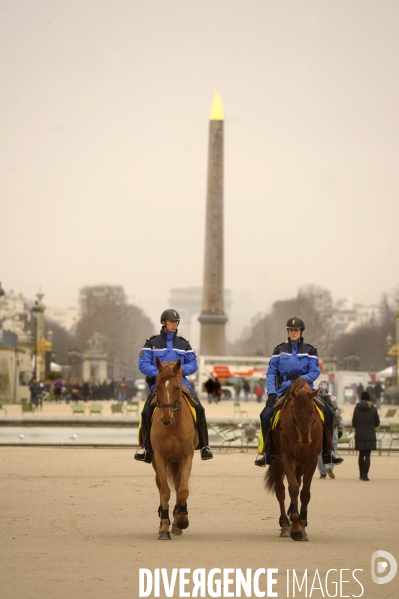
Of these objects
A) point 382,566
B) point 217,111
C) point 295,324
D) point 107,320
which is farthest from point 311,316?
point 382,566

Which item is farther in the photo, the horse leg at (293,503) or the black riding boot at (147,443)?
the black riding boot at (147,443)

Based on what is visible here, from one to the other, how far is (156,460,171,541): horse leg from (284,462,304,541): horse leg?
41.2 inches

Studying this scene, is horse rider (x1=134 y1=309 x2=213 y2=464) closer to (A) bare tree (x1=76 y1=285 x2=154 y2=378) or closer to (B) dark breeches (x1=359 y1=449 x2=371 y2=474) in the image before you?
(B) dark breeches (x1=359 y1=449 x2=371 y2=474)

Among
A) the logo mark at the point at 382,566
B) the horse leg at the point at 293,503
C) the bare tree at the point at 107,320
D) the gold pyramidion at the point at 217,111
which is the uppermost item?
the gold pyramidion at the point at 217,111

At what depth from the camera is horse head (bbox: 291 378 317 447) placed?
11.1 m

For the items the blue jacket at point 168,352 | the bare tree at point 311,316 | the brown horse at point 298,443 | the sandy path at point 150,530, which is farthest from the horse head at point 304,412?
the bare tree at point 311,316

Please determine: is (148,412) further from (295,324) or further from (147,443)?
(295,324)

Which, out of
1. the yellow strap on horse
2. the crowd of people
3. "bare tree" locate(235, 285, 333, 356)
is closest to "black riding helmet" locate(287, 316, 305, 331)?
the yellow strap on horse

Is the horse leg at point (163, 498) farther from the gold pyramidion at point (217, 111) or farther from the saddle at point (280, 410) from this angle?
the gold pyramidion at point (217, 111)

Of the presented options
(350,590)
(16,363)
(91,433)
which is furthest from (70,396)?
(350,590)

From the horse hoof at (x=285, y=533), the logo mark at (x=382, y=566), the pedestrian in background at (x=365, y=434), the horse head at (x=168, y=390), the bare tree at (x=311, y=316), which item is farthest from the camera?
the bare tree at (x=311, y=316)

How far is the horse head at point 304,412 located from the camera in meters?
11.1

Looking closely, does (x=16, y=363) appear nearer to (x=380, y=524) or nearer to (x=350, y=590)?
(x=380, y=524)

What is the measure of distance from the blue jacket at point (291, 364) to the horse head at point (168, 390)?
3.36ft
